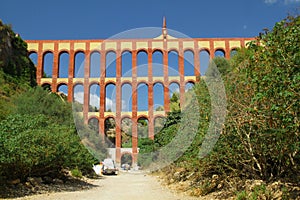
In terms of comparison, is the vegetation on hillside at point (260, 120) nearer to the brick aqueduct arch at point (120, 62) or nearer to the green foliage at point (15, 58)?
the brick aqueduct arch at point (120, 62)

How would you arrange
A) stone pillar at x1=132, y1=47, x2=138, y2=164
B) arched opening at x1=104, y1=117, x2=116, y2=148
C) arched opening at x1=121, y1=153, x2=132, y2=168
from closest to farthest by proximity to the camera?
stone pillar at x1=132, y1=47, x2=138, y2=164 < arched opening at x1=121, y1=153, x2=132, y2=168 < arched opening at x1=104, y1=117, x2=116, y2=148

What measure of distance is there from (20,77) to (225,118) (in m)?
26.8

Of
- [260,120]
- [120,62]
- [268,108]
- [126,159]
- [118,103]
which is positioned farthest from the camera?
[126,159]

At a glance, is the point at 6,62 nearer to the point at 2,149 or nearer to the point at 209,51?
the point at 209,51

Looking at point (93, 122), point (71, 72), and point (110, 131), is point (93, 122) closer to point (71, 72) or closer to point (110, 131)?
point (71, 72)

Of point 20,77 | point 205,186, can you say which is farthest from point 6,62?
point 205,186

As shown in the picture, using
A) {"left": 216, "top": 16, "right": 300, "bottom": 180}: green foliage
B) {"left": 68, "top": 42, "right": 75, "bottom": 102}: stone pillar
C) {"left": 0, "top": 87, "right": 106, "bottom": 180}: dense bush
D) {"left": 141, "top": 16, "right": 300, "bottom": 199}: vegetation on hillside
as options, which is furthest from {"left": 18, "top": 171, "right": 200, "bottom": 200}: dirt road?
{"left": 68, "top": 42, "right": 75, "bottom": 102}: stone pillar

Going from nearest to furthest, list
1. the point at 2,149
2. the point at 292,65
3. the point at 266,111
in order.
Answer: the point at 292,65, the point at 266,111, the point at 2,149

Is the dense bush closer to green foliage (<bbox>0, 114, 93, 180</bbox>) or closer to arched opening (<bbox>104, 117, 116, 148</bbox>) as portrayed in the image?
green foliage (<bbox>0, 114, 93, 180</bbox>)

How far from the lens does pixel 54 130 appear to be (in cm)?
1044

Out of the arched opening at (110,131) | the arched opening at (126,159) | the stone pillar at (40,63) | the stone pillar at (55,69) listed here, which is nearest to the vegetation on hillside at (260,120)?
the arched opening at (126,159)

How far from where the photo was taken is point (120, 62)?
34.8 m

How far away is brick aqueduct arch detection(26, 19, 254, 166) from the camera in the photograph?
108 ft

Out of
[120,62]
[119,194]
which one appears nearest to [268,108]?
[119,194]
